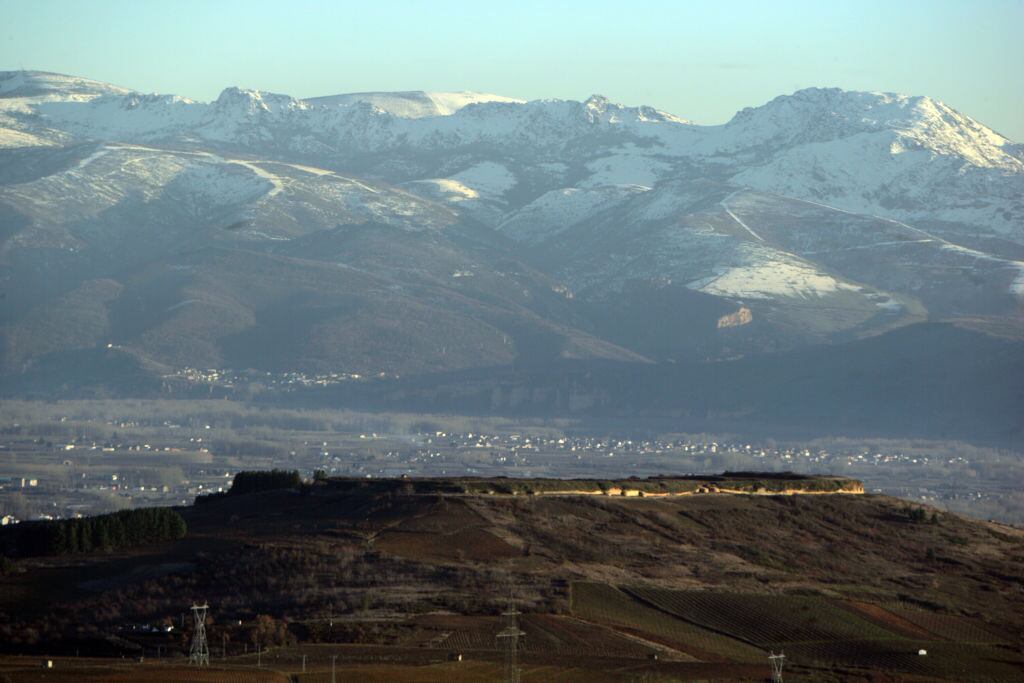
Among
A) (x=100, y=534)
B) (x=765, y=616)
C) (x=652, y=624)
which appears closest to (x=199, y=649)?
(x=652, y=624)

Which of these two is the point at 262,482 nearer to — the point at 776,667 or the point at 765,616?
the point at 765,616

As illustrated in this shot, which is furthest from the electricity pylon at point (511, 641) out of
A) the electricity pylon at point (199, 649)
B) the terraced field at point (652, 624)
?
the electricity pylon at point (199, 649)

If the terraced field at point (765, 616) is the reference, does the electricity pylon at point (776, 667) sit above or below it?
below

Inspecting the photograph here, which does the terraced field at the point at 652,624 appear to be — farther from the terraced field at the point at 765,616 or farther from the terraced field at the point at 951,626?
the terraced field at the point at 951,626

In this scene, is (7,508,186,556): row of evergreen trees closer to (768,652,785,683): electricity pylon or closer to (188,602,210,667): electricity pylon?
(188,602,210,667): electricity pylon

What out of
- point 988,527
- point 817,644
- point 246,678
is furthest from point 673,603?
point 988,527

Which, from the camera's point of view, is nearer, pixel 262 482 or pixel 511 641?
pixel 511 641

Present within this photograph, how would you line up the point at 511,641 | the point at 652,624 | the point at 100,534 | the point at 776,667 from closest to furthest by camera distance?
1. the point at 776,667
2. the point at 511,641
3. the point at 652,624
4. the point at 100,534

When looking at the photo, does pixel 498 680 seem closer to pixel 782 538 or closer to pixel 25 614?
pixel 25 614
